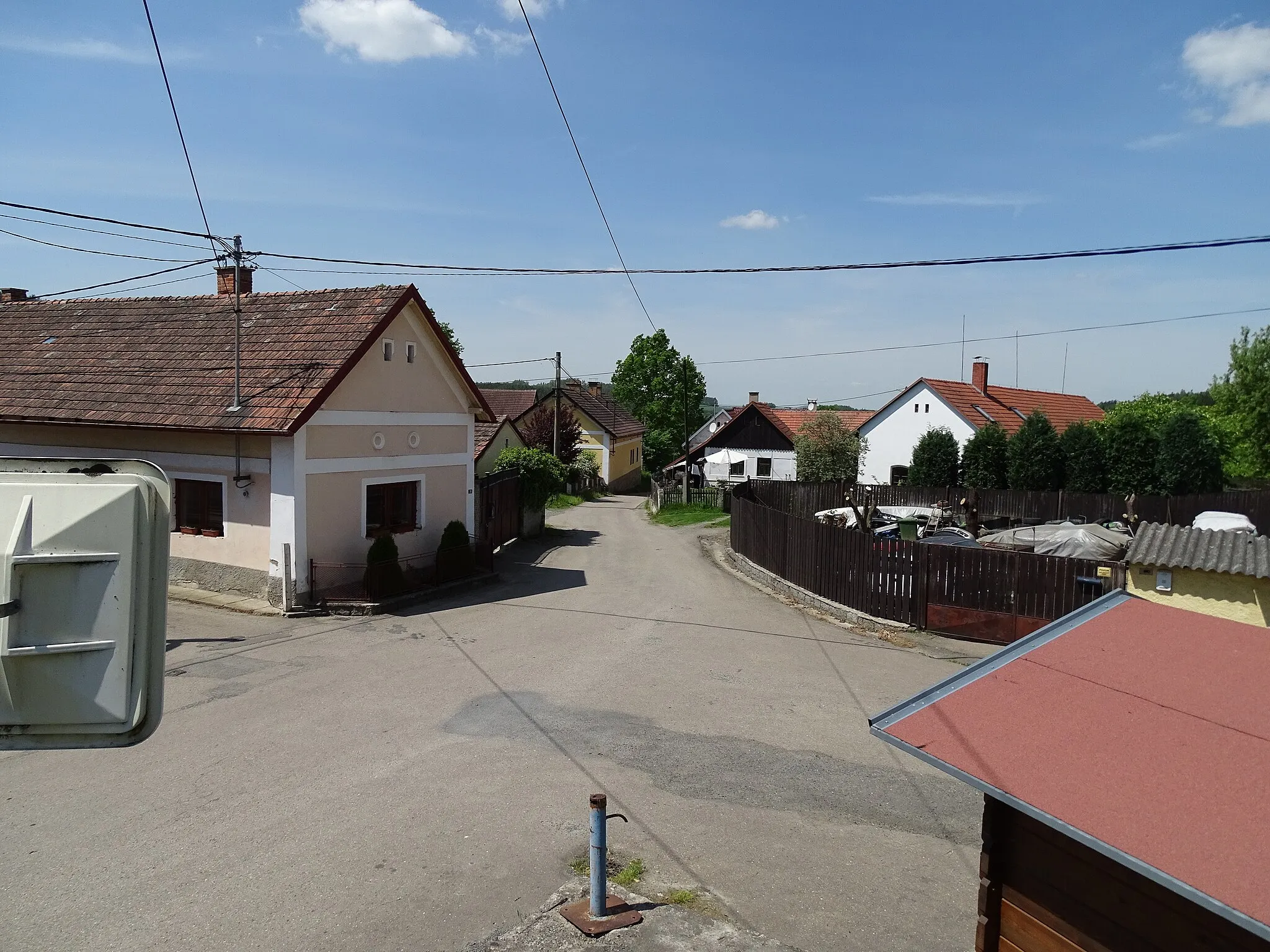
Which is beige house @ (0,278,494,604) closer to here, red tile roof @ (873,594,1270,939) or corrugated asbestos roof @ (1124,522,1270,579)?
red tile roof @ (873,594,1270,939)

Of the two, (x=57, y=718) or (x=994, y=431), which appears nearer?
(x=57, y=718)

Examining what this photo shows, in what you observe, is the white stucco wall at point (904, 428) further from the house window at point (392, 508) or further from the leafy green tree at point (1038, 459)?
the house window at point (392, 508)

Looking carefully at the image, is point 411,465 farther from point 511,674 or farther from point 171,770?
point 171,770

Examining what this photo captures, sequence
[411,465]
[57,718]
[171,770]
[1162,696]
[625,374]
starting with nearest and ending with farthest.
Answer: [57,718] < [1162,696] < [171,770] < [411,465] < [625,374]

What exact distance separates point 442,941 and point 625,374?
2903 inches

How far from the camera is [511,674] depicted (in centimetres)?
1140

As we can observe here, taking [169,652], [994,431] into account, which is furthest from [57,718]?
[994,431]

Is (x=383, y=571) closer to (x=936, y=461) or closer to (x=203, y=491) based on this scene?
(x=203, y=491)

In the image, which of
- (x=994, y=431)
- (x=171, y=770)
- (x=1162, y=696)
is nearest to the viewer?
(x=1162, y=696)

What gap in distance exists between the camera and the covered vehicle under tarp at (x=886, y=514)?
23.4m

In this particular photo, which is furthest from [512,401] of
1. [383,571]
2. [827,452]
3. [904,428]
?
[383,571]

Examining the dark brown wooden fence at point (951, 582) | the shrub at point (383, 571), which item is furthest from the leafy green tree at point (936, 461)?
the shrub at point (383, 571)

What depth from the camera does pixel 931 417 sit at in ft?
120

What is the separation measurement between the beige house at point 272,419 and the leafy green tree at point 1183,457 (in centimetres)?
2298
